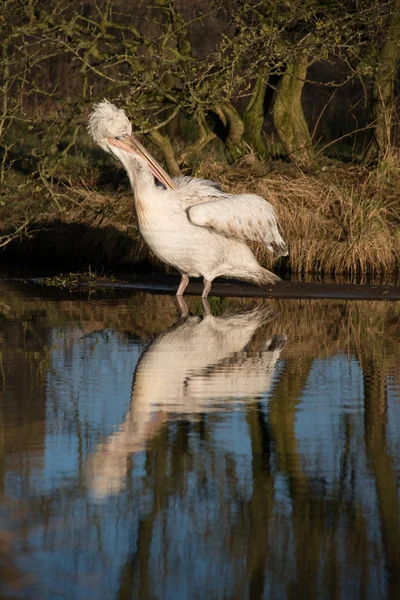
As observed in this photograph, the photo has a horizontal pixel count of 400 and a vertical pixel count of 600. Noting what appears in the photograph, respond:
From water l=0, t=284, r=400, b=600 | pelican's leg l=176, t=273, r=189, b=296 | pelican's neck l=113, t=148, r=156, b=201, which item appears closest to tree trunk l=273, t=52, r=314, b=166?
pelican's leg l=176, t=273, r=189, b=296

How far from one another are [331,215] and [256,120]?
236cm

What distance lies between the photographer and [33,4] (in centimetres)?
1133

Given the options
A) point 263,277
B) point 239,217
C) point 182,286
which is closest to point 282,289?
point 263,277

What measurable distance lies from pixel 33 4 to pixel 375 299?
14.7 ft

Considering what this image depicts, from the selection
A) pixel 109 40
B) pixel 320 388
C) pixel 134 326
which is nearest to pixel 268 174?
pixel 109 40

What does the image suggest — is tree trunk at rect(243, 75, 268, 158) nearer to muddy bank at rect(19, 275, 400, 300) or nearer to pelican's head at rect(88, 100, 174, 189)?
muddy bank at rect(19, 275, 400, 300)

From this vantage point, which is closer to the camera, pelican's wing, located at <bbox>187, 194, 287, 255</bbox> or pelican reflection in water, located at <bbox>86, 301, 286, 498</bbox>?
pelican reflection in water, located at <bbox>86, 301, 286, 498</bbox>

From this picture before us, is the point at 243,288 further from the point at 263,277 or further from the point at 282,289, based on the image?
the point at 263,277

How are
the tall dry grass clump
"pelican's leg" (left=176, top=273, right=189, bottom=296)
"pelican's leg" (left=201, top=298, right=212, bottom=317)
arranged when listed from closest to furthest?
1. "pelican's leg" (left=201, top=298, right=212, bottom=317)
2. "pelican's leg" (left=176, top=273, right=189, bottom=296)
3. the tall dry grass clump

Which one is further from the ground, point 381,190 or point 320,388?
point 381,190

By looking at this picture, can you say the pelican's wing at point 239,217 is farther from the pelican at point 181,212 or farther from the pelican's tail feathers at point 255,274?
the pelican's tail feathers at point 255,274

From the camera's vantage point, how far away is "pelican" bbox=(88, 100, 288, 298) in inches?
392

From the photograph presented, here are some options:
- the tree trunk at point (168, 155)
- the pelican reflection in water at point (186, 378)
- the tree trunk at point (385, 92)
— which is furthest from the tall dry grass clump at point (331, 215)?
the pelican reflection in water at point (186, 378)

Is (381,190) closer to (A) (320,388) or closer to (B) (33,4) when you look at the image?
(B) (33,4)
